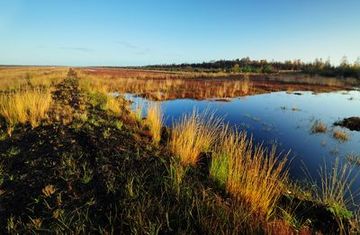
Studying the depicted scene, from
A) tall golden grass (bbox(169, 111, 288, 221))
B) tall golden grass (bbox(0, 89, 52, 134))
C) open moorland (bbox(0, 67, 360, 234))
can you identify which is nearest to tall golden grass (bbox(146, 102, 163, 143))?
open moorland (bbox(0, 67, 360, 234))

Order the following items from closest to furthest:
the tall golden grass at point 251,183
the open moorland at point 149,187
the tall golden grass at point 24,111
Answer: the open moorland at point 149,187 → the tall golden grass at point 251,183 → the tall golden grass at point 24,111

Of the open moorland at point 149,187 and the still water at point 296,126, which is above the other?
the open moorland at point 149,187

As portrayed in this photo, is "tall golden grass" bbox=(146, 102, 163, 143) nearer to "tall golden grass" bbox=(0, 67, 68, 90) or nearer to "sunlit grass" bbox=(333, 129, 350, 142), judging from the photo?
"sunlit grass" bbox=(333, 129, 350, 142)

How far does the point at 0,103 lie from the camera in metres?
10.1

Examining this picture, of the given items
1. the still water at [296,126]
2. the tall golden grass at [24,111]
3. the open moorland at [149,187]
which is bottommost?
the still water at [296,126]

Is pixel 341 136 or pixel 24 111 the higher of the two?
pixel 24 111

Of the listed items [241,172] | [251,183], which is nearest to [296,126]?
[241,172]

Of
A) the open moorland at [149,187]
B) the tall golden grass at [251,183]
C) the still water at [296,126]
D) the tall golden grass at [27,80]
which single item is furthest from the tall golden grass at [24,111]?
the tall golden grass at [27,80]

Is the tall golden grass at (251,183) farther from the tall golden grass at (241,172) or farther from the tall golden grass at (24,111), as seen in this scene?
the tall golden grass at (24,111)

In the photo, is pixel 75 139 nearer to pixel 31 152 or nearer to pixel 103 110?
pixel 31 152

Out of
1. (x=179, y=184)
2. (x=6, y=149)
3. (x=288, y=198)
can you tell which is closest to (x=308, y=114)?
(x=288, y=198)

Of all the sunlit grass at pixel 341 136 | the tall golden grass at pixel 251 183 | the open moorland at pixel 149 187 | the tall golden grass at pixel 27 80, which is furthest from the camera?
the tall golden grass at pixel 27 80

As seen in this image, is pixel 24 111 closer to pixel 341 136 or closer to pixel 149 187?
pixel 149 187

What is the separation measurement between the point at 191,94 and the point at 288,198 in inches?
669
